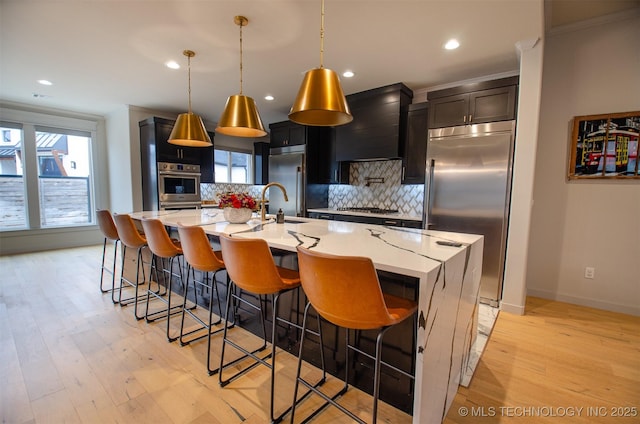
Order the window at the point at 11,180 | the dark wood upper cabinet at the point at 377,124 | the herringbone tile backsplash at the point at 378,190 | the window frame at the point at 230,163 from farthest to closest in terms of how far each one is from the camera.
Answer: the window frame at the point at 230,163 < the window at the point at 11,180 < the herringbone tile backsplash at the point at 378,190 < the dark wood upper cabinet at the point at 377,124

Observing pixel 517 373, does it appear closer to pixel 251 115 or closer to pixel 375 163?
pixel 251 115

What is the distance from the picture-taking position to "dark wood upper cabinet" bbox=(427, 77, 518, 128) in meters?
2.90

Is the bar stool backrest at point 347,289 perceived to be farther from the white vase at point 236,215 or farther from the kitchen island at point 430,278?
the white vase at point 236,215

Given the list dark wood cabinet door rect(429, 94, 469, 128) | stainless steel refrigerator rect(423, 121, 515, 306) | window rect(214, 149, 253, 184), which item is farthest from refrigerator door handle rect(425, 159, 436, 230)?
window rect(214, 149, 253, 184)

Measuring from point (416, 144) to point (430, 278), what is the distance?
9.41 feet

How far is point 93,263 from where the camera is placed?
4.37 meters

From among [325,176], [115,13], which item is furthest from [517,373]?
[115,13]

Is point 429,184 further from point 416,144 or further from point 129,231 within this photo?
point 129,231

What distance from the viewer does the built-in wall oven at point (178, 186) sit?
4.86m

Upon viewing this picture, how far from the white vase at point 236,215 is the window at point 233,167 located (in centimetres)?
407

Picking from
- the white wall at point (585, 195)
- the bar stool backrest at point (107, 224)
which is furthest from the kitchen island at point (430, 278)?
the white wall at point (585, 195)

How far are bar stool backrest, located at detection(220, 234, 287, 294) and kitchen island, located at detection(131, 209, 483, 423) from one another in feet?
0.56

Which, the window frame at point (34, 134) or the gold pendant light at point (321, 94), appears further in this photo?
the window frame at point (34, 134)

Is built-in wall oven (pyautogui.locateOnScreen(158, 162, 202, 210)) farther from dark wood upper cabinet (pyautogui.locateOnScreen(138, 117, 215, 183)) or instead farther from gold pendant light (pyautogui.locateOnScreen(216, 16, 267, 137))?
gold pendant light (pyautogui.locateOnScreen(216, 16, 267, 137))
